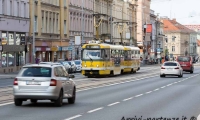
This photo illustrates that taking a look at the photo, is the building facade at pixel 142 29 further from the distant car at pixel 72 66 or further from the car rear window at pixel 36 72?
the car rear window at pixel 36 72

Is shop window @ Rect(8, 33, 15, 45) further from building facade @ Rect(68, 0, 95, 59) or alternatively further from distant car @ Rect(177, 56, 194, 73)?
distant car @ Rect(177, 56, 194, 73)

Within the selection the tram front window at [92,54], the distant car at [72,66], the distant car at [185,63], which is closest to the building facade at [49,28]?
the distant car at [72,66]

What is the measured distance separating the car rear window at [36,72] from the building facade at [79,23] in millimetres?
64149

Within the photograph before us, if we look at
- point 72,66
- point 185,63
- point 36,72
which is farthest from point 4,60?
point 36,72

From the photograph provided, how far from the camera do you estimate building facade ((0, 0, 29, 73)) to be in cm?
6738

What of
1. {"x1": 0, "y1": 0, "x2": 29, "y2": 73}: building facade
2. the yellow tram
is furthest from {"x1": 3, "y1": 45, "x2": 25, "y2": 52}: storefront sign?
the yellow tram

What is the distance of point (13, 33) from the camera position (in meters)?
71.2

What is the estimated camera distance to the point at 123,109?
21156mm

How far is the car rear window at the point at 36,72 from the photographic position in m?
22.2

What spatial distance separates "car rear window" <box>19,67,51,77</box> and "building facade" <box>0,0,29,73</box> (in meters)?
42.5

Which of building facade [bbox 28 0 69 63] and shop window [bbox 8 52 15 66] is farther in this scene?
building facade [bbox 28 0 69 63]

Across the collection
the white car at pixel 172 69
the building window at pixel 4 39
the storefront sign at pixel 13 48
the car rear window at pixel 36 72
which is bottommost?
the white car at pixel 172 69

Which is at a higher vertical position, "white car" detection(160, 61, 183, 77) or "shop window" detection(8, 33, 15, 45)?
"shop window" detection(8, 33, 15, 45)

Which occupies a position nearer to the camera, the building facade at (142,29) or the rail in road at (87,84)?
the rail in road at (87,84)
